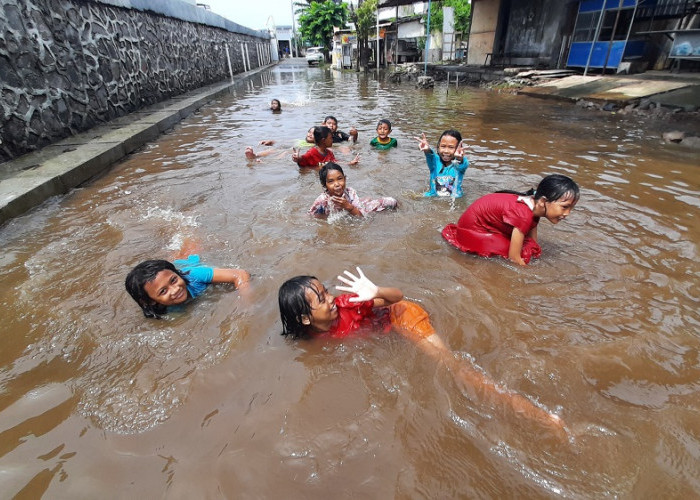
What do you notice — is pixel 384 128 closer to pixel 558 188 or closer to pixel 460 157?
pixel 460 157

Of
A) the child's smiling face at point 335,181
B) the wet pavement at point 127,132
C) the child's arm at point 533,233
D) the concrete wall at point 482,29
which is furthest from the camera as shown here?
the concrete wall at point 482,29

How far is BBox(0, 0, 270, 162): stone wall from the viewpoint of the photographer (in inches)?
244

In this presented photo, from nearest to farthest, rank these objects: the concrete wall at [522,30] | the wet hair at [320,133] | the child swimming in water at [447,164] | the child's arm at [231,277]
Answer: the child's arm at [231,277] → the child swimming in water at [447,164] → the wet hair at [320,133] → the concrete wall at [522,30]

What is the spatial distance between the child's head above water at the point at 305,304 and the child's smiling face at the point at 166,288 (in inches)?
37.3

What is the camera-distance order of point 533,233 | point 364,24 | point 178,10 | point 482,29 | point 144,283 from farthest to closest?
1. point 364,24
2. point 482,29
3. point 178,10
4. point 533,233
5. point 144,283

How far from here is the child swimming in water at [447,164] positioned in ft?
14.6

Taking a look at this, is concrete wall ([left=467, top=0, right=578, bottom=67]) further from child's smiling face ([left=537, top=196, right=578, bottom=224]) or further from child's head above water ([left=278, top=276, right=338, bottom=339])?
child's head above water ([left=278, top=276, right=338, bottom=339])

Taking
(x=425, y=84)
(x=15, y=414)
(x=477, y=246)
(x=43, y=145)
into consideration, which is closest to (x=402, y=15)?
(x=425, y=84)

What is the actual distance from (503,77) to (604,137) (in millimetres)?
9146

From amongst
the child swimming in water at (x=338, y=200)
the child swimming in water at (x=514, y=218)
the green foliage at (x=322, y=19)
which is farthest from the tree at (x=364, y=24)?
the child swimming in water at (x=514, y=218)

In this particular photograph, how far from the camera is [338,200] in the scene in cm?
396

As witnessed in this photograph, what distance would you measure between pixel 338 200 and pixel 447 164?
1652 mm

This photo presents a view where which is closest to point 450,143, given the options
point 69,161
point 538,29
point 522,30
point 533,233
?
point 533,233

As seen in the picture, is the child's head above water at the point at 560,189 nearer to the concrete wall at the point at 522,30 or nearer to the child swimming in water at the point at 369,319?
the child swimming in water at the point at 369,319
